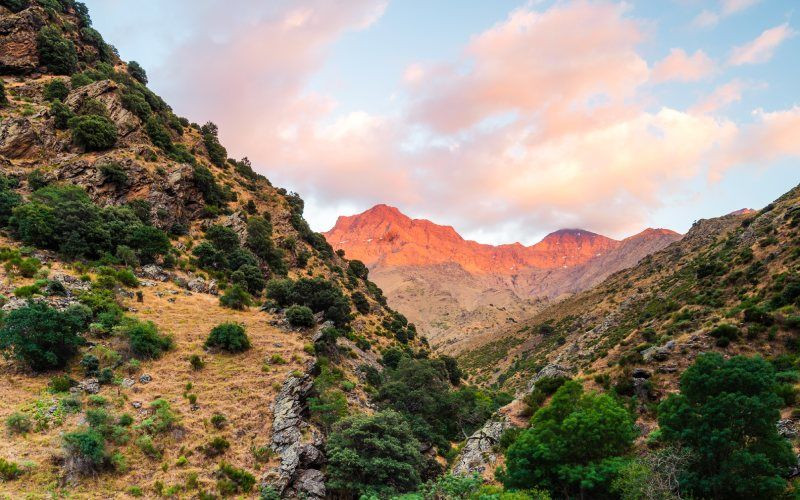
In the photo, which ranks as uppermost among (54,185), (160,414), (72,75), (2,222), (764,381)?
(72,75)

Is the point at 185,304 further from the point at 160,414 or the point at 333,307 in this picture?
the point at 333,307

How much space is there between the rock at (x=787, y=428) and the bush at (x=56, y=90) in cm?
7687

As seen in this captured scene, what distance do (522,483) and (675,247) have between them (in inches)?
3280

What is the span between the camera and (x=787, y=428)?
20.2 metres

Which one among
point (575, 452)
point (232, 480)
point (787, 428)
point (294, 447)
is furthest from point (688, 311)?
point (232, 480)

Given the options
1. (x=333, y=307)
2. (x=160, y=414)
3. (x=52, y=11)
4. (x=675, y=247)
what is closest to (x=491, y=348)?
(x=675, y=247)

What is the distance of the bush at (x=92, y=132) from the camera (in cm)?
4856

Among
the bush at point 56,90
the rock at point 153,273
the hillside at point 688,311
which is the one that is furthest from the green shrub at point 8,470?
the bush at point 56,90

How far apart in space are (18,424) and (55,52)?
58.8 metres

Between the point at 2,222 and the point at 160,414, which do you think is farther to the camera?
the point at 2,222

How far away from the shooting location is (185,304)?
38562 mm

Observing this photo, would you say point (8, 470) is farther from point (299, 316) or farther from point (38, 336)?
point (299, 316)

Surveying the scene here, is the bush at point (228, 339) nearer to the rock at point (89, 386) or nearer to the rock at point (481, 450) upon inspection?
the rock at point (89, 386)

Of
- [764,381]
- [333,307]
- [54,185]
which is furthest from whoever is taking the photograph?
[333,307]
